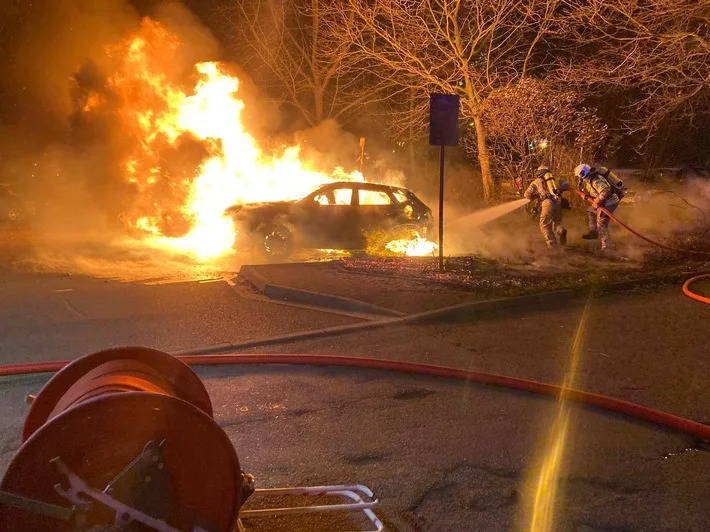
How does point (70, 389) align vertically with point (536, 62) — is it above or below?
below

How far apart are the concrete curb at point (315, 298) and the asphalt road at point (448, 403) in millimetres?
403

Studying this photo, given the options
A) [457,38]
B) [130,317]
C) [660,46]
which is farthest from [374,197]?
[660,46]

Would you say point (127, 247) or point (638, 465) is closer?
point (638, 465)

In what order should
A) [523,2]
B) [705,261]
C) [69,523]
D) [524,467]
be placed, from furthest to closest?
[523,2], [705,261], [524,467], [69,523]

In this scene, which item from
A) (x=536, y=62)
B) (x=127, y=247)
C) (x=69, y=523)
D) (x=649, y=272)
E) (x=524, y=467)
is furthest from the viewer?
(x=536, y=62)

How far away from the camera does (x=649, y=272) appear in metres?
10.6

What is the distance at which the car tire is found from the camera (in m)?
12.5

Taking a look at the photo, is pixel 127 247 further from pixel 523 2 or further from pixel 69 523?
pixel 69 523

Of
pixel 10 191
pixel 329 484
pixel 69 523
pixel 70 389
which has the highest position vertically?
pixel 10 191

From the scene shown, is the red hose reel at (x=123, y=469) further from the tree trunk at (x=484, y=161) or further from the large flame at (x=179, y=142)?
the tree trunk at (x=484, y=161)

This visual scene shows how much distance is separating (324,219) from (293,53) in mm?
12332

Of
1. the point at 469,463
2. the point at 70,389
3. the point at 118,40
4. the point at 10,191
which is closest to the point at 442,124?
the point at 469,463

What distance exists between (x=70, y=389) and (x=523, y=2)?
16588 mm

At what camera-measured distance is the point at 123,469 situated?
2.36m
